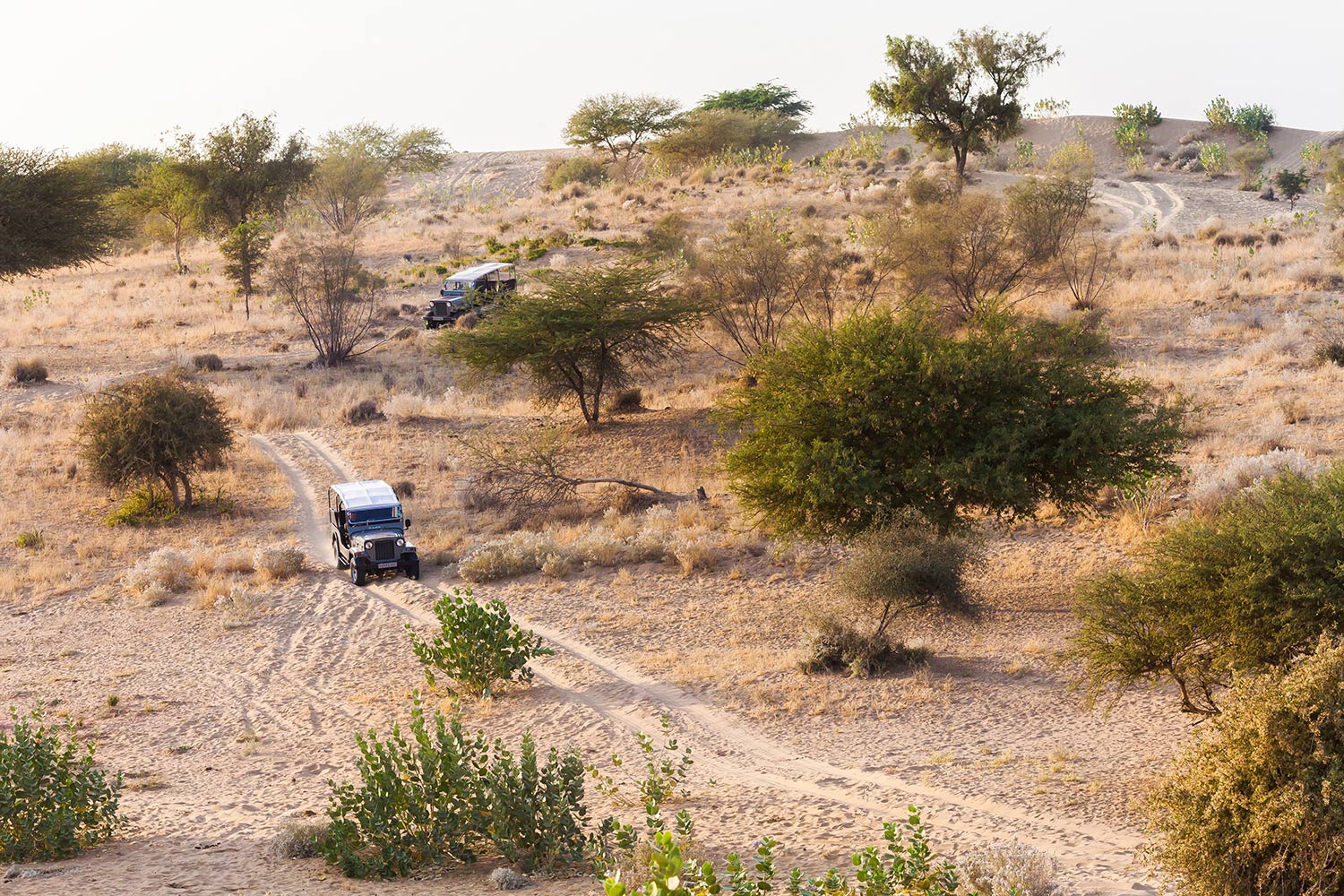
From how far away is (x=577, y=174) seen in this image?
267 feet

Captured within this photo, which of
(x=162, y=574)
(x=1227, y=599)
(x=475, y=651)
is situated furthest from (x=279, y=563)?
(x=1227, y=599)

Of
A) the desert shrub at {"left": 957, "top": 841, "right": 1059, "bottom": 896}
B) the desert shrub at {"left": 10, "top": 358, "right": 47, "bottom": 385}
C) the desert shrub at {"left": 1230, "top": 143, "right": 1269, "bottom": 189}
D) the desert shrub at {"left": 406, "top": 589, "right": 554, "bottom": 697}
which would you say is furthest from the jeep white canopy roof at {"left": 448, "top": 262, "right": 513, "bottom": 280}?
the desert shrub at {"left": 1230, "top": 143, "right": 1269, "bottom": 189}

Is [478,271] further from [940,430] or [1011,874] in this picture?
[1011,874]

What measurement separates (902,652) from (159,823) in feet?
28.6

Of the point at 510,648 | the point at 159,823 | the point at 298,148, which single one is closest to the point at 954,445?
the point at 510,648

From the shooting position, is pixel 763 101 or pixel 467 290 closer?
pixel 467 290

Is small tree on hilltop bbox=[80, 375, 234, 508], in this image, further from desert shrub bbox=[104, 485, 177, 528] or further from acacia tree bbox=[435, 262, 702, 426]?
acacia tree bbox=[435, 262, 702, 426]

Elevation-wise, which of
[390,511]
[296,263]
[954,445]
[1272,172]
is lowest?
[390,511]

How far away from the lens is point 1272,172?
7012cm

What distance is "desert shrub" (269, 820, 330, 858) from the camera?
33.2 ft

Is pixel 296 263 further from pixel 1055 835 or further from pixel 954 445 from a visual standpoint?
pixel 1055 835

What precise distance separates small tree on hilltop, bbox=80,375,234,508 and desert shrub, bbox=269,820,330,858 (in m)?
17.2

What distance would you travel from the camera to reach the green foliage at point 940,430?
17250 mm

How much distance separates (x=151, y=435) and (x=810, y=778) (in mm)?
18798
